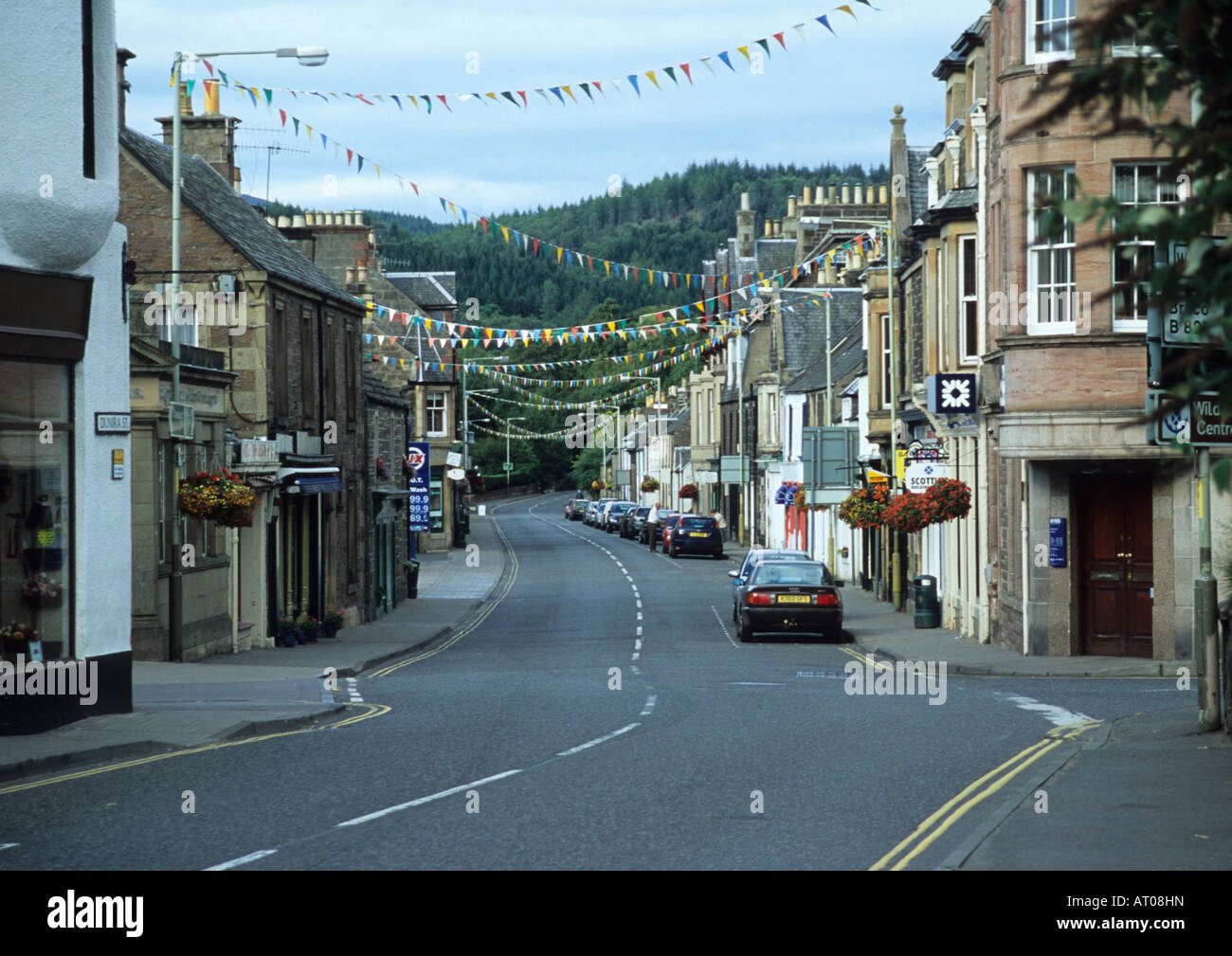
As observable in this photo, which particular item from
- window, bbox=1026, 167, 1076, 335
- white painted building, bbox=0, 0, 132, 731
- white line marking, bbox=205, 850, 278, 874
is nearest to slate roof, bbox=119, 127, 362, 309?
white painted building, bbox=0, 0, 132, 731

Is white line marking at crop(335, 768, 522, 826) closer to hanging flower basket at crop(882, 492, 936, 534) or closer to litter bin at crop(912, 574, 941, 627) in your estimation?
hanging flower basket at crop(882, 492, 936, 534)

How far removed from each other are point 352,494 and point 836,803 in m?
26.3

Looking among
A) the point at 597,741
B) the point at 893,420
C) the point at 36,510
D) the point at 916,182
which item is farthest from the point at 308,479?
the point at 916,182

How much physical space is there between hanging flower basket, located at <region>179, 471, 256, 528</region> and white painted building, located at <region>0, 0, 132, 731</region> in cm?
583

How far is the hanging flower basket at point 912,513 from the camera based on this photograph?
29031 millimetres

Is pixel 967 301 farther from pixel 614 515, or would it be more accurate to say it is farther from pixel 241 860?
pixel 614 515

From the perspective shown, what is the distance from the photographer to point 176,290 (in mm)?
22750

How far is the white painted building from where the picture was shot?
49.0 feet

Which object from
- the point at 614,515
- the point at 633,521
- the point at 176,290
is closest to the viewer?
the point at 176,290

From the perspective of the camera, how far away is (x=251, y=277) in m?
28.2

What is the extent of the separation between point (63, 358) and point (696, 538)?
4724cm

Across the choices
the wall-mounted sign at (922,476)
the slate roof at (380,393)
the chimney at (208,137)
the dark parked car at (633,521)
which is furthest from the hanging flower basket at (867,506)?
the dark parked car at (633,521)

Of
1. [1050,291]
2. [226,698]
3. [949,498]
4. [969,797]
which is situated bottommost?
[226,698]

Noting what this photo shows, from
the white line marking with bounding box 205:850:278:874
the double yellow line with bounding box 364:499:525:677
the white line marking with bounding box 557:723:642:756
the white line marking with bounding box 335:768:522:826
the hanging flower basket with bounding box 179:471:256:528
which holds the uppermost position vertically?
the hanging flower basket with bounding box 179:471:256:528
